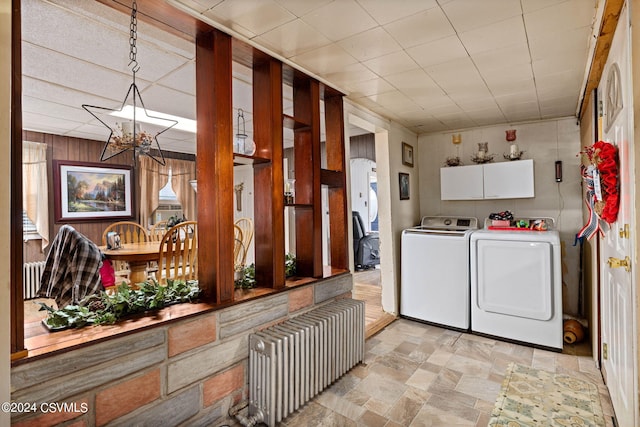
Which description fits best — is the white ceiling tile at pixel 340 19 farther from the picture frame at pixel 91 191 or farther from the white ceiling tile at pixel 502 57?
the picture frame at pixel 91 191

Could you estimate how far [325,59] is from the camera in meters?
2.15

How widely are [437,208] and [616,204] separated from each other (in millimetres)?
2571

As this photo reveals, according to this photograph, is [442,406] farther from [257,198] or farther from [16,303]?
[16,303]

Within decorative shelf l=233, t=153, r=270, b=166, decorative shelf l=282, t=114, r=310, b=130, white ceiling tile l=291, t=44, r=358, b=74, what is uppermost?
white ceiling tile l=291, t=44, r=358, b=74

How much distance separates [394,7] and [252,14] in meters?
0.72

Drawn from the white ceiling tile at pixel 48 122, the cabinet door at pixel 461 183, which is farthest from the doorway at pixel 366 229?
the white ceiling tile at pixel 48 122

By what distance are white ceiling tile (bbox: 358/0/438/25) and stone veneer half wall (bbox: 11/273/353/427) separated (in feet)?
5.64

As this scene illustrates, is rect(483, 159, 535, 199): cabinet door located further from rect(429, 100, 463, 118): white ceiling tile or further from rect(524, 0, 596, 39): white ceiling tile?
rect(524, 0, 596, 39): white ceiling tile

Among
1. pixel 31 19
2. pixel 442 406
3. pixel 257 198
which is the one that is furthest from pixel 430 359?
pixel 31 19

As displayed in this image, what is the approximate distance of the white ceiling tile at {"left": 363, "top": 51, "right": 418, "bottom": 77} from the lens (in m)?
2.11

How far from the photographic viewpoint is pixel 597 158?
1708 millimetres

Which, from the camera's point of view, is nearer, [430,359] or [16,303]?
[16,303]

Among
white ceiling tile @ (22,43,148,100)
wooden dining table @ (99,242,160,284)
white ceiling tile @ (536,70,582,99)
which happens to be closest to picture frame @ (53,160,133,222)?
wooden dining table @ (99,242,160,284)

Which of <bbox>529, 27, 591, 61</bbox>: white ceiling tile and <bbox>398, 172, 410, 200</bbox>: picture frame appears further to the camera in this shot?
<bbox>398, 172, 410, 200</bbox>: picture frame
